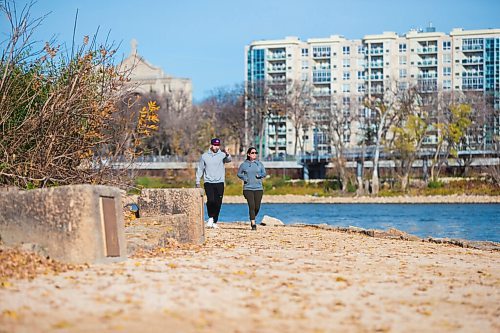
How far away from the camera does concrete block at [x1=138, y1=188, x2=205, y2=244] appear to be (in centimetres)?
1520

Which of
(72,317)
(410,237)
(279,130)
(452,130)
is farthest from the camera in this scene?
(279,130)

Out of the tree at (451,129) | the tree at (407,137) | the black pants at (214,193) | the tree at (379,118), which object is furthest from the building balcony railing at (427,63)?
the black pants at (214,193)

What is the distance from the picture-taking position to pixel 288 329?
8.14m

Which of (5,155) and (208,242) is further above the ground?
(5,155)

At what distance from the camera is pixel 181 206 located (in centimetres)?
1603

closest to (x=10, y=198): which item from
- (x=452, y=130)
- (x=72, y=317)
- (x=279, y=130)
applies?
(x=72, y=317)

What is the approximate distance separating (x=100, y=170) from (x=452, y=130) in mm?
56204

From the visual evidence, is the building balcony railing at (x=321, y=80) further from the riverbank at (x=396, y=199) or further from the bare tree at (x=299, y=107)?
the riverbank at (x=396, y=199)

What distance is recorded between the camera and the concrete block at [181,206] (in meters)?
15.2

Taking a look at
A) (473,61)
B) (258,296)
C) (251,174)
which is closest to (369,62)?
(473,61)

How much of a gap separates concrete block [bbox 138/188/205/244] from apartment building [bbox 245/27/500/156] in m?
86.7

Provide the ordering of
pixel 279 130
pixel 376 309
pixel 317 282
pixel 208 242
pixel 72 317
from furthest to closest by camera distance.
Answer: pixel 279 130 → pixel 208 242 → pixel 317 282 → pixel 376 309 → pixel 72 317

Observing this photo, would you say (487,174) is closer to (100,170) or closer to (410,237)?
(410,237)

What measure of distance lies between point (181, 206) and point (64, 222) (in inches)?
196
